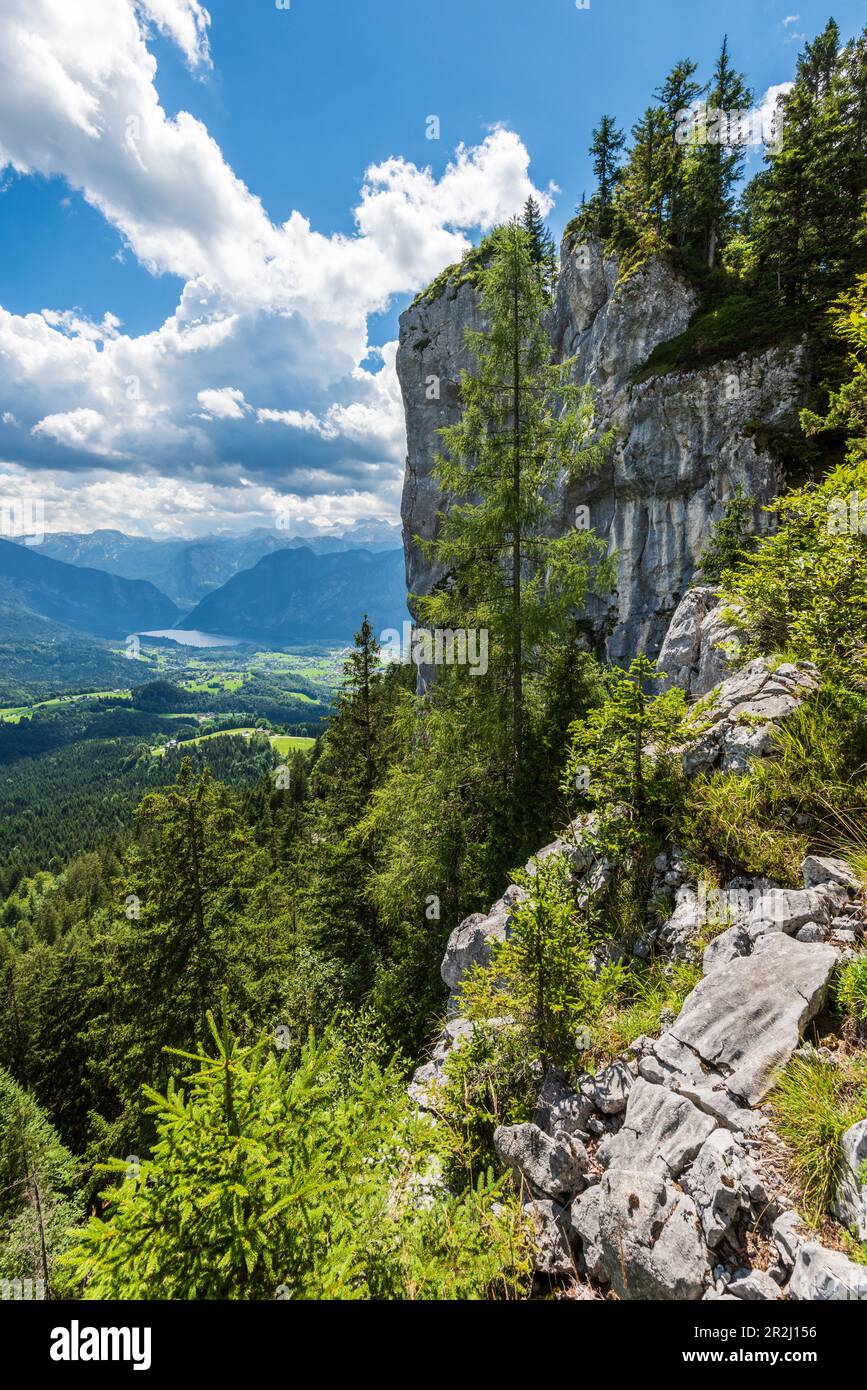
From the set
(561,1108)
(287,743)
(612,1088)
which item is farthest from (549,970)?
(287,743)

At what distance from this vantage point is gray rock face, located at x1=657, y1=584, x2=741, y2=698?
8656mm

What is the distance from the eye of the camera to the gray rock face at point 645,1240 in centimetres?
338

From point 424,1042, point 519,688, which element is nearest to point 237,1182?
point 424,1042

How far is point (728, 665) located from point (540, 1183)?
23.6 ft

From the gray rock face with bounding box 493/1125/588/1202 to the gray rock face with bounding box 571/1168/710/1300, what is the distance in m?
0.43

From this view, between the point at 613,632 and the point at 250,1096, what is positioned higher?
the point at 613,632

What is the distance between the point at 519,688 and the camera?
1142 cm

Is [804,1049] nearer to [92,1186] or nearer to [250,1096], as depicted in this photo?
[250,1096]

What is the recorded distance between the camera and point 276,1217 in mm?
3506

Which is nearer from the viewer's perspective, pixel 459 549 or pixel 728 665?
pixel 728 665

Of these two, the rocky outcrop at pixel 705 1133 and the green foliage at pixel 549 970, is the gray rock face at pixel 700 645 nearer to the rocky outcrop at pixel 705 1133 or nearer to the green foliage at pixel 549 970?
the rocky outcrop at pixel 705 1133

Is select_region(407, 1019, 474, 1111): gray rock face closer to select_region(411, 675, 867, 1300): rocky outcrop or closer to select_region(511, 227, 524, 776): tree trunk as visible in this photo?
select_region(411, 675, 867, 1300): rocky outcrop

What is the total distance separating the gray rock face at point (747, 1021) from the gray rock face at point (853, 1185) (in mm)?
626
